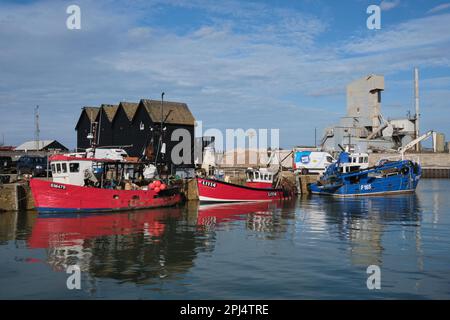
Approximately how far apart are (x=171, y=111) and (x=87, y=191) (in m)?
24.1

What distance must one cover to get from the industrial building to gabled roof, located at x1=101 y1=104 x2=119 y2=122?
43603 mm

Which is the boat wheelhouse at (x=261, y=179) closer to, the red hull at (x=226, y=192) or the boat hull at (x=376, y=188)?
the red hull at (x=226, y=192)

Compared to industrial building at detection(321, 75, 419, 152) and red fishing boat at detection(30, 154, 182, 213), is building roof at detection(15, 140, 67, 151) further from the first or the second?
industrial building at detection(321, 75, 419, 152)

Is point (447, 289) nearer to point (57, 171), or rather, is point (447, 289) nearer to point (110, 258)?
point (110, 258)

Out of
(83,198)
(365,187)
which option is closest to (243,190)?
(83,198)

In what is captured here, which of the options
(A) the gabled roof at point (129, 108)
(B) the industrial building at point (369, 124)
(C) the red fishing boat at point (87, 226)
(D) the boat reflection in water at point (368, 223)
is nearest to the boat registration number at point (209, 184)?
(C) the red fishing boat at point (87, 226)

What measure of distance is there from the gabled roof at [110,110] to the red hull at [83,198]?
27.6 meters

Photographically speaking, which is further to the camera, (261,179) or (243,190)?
(261,179)

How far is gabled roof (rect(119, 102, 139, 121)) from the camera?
52156mm

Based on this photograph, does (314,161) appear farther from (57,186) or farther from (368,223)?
(57,186)

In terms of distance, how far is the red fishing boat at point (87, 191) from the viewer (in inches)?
1013

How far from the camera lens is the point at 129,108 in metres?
53.0

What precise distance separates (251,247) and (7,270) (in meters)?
8.28
